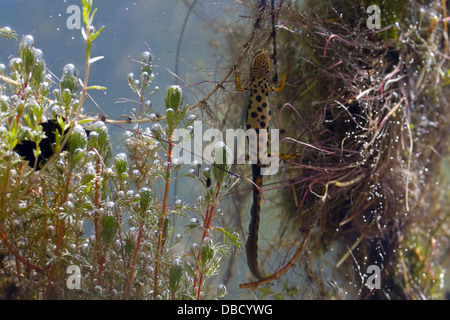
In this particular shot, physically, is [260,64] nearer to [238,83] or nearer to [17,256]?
[238,83]

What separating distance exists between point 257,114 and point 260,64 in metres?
0.27

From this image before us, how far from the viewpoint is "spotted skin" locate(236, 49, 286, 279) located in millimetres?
1885

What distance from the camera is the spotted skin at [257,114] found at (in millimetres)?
1885

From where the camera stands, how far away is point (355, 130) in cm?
205

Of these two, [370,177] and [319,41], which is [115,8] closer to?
[319,41]

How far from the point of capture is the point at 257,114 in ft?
6.26
